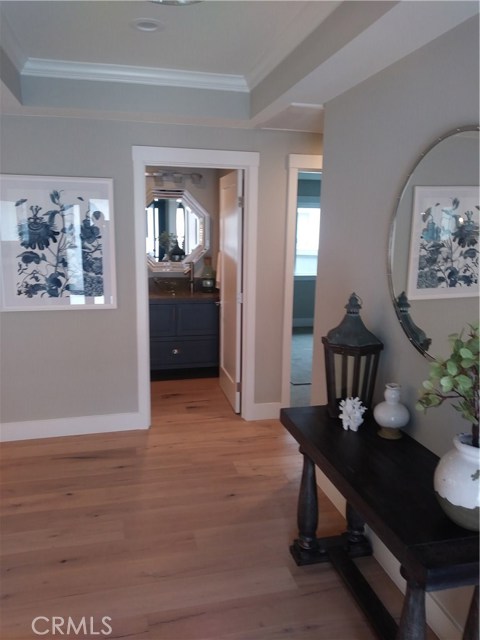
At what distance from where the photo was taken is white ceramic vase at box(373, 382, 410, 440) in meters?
2.02

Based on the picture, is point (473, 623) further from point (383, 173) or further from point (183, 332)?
point (183, 332)

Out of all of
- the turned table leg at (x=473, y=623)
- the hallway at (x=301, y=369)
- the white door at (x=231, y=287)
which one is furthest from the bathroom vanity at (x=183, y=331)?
the turned table leg at (x=473, y=623)

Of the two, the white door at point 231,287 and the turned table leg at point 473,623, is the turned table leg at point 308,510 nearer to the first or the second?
the turned table leg at point 473,623

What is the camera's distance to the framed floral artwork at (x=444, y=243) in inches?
66.2

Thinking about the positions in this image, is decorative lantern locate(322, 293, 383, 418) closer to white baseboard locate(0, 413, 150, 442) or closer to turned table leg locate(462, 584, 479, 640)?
turned table leg locate(462, 584, 479, 640)

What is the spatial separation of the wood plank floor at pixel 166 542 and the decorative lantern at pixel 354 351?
2.68ft

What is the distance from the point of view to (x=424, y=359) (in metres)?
2.00

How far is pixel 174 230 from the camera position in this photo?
5.23m

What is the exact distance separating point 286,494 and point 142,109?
254 centimetres

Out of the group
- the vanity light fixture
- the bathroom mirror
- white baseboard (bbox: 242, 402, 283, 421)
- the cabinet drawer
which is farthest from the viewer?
the bathroom mirror

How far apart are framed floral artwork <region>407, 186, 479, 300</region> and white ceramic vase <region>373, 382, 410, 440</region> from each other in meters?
0.40

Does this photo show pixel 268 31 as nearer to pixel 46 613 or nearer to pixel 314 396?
pixel 314 396

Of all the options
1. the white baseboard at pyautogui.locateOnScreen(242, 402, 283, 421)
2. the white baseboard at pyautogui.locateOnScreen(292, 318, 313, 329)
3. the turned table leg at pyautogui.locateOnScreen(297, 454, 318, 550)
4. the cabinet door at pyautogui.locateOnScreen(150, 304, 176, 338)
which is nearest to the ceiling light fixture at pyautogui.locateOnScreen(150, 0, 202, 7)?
the turned table leg at pyautogui.locateOnScreen(297, 454, 318, 550)

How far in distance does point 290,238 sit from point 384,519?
265cm
